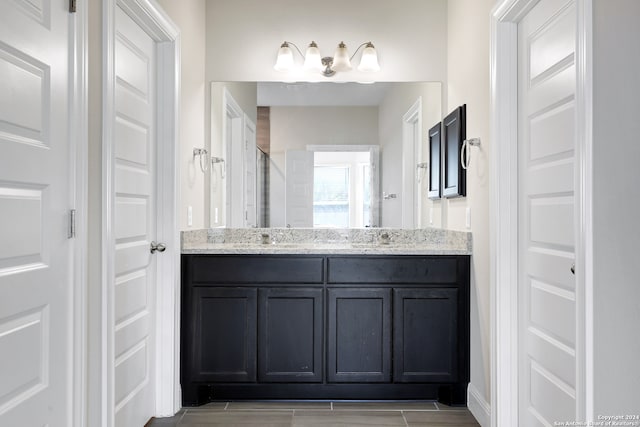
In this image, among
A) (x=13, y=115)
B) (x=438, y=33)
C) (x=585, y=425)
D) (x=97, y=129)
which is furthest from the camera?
(x=438, y=33)

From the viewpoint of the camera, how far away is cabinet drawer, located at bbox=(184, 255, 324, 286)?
278 cm

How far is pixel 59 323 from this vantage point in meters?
1.59

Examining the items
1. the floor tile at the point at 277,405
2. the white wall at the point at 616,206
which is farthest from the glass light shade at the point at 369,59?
the floor tile at the point at 277,405

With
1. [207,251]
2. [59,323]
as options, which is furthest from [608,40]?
[207,251]

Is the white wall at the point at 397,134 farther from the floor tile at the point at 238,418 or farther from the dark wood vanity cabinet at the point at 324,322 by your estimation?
the floor tile at the point at 238,418

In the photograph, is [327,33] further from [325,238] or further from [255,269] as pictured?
[255,269]

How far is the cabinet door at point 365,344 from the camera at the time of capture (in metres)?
2.77

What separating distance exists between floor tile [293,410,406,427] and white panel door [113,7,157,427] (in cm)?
82

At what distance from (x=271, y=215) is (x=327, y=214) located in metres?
0.39

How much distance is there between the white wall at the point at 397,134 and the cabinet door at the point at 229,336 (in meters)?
1.16

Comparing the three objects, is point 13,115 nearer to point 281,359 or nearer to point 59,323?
point 59,323

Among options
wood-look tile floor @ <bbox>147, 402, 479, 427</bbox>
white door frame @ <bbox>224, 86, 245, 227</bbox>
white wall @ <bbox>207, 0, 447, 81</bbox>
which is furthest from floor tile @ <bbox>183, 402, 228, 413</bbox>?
white wall @ <bbox>207, 0, 447, 81</bbox>

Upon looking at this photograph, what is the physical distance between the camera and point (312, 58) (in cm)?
325

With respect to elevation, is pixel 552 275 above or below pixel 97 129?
below
